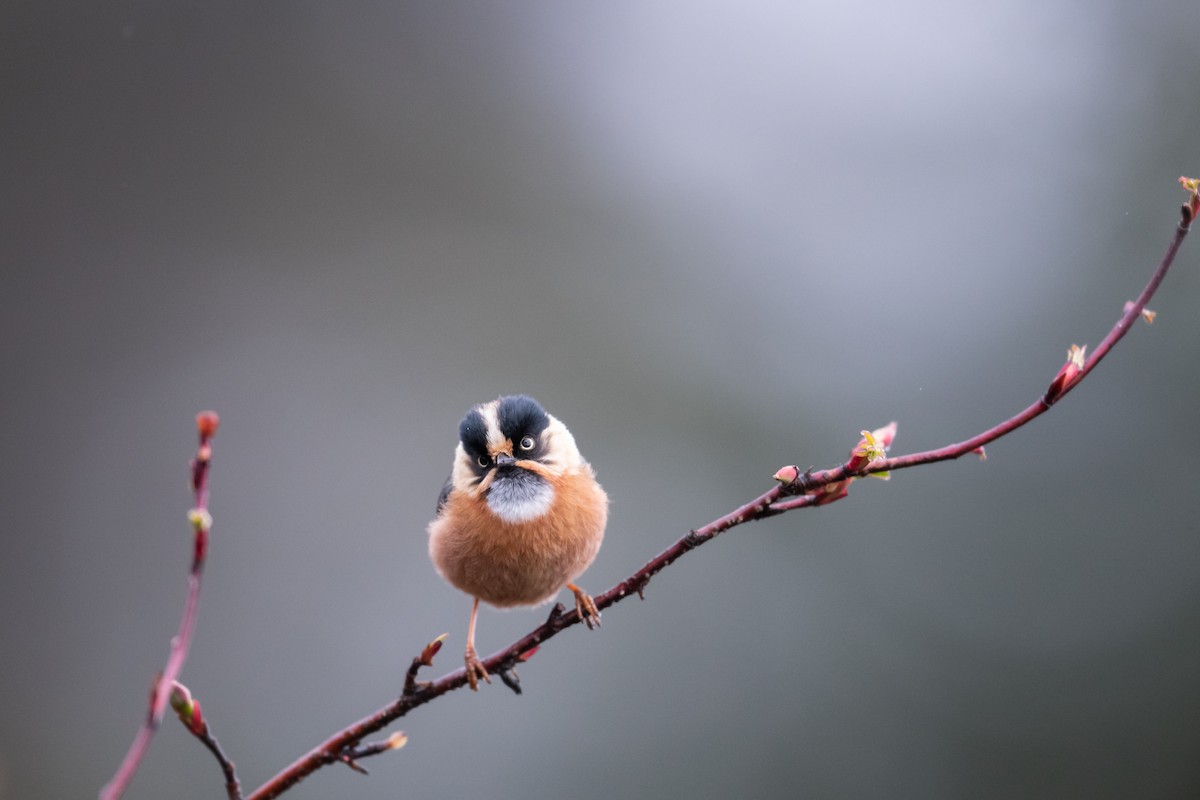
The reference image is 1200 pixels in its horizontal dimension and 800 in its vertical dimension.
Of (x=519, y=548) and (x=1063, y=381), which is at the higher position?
(x=1063, y=381)

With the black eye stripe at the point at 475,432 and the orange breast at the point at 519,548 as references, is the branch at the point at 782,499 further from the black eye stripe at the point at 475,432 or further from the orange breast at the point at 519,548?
the black eye stripe at the point at 475,432

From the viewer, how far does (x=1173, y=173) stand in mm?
5543

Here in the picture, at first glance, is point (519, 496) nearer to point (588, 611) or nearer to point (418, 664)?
point (588, 611)

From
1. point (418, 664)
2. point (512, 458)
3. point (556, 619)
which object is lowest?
point (418, 664)

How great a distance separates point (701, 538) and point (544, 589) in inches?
47.1

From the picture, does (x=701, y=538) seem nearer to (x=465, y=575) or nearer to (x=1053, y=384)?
(x=1053, y=384)

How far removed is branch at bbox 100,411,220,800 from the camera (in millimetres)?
916

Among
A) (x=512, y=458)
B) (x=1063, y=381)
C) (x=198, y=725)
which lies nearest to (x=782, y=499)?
(x=1063, y=381)

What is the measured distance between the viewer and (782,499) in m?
1.80

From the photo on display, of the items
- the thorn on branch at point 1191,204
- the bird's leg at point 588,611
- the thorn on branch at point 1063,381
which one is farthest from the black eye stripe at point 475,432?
the thorn on branch at point 1191,204

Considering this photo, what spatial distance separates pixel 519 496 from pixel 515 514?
7cm

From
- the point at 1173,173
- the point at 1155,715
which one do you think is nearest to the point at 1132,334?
the point at 1173,173

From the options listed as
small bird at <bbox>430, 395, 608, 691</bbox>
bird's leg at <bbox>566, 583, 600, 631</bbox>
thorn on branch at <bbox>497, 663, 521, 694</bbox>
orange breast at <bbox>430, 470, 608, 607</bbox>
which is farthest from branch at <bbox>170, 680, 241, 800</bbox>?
orange breast at <bbox>430, 470, 608, 607</bbox>

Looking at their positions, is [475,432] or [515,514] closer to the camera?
[515,514]
